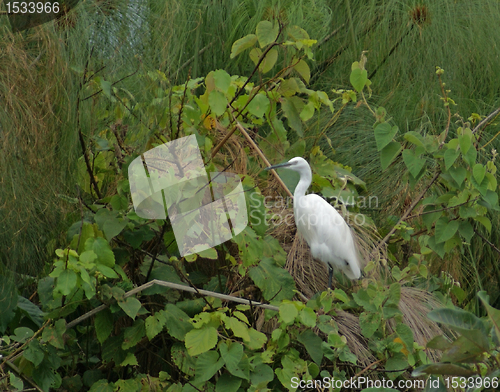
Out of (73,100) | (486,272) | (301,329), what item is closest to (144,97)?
(73,100)

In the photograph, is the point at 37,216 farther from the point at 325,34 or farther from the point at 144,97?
the point at 325,34

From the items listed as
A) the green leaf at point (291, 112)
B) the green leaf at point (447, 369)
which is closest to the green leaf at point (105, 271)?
the green leaf at point (291, 112)

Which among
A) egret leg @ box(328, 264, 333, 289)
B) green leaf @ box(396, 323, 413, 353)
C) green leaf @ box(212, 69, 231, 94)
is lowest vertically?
egret leg @ box(328, 264, 333, 289)

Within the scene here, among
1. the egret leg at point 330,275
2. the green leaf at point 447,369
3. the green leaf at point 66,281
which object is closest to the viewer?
the green leaf at point 447,369

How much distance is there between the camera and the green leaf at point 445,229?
5.07 feet

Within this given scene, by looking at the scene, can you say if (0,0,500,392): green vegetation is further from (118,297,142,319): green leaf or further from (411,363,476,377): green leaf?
(411,363,476,377): green leaf

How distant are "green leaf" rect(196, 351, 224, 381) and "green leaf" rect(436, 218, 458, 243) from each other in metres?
0.72

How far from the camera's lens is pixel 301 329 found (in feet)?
4.62

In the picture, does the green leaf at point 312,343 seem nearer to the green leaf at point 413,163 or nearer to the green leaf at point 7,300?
the green leaf at point 413,163

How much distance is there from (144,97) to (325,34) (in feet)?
3.14

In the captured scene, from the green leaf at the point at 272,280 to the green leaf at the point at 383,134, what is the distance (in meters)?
0.43

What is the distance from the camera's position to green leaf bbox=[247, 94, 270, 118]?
1.47 metres

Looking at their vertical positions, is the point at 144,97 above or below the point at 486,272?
above

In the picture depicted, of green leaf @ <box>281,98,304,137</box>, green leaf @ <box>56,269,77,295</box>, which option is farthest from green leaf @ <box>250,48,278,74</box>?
green leaf @ <box>56,269,77,295</box>
